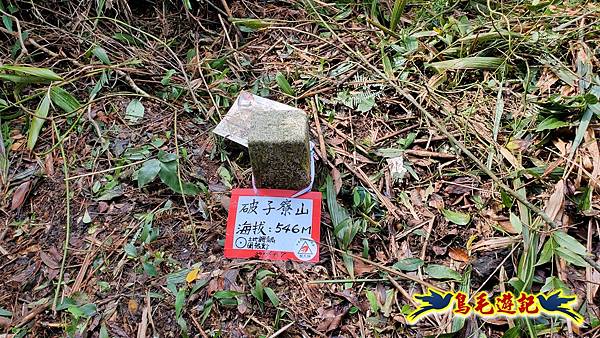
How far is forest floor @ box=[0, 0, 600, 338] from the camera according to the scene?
104 centimetres

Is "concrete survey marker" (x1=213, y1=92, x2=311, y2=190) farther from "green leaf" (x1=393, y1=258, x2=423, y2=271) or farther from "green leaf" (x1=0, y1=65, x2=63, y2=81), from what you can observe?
"green leaf" (x1=0, y1=65, x2=63, y2=81)

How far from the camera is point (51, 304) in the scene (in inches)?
42.1

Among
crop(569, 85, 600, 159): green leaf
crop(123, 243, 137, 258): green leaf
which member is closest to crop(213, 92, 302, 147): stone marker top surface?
crop(123, 243, 137, 258): green leaf

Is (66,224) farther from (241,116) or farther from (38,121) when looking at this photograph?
(241,116)

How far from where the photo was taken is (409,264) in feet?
3.52

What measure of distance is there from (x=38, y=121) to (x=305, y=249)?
0.79 metres

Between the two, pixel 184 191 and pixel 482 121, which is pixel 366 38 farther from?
pixel 184 191

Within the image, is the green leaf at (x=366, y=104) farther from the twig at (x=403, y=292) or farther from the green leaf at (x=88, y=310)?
the green leaf at (x=88, y=310)

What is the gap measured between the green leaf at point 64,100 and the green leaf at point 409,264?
→ 3.02 ft

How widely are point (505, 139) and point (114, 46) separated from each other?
111 centimetres

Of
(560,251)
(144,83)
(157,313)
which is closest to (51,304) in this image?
(157,313)

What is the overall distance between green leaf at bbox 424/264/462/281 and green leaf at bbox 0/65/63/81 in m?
1.06

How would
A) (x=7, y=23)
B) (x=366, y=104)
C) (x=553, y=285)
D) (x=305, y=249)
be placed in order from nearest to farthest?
(x=553, y=285), (x=305, y=249), (x=366, y=104), (x=7, y=23)

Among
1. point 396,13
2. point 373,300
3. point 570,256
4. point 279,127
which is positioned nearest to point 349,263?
point 373,300
